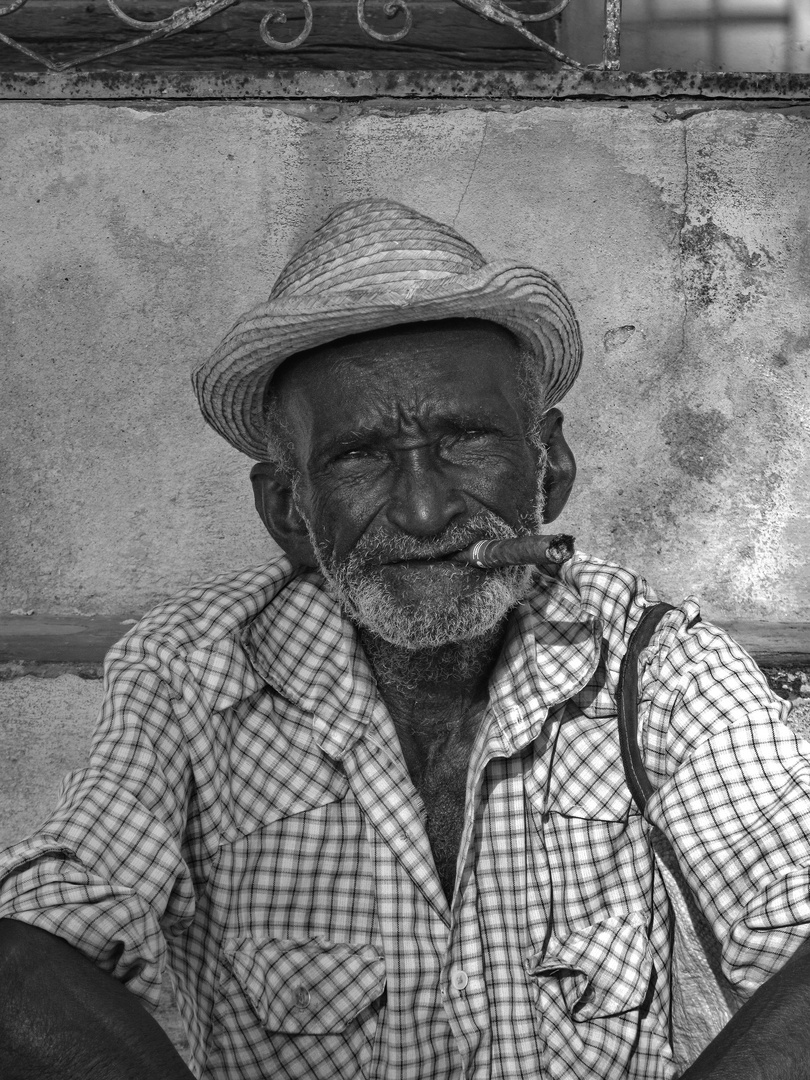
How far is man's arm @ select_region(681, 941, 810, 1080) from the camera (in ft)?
5.59

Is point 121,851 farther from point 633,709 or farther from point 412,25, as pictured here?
point 412,25

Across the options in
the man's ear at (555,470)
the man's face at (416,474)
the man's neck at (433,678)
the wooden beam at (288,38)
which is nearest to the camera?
the man's face at (416,474)

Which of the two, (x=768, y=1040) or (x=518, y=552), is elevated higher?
(x=518, y=552)

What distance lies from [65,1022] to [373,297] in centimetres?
134

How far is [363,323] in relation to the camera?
2.27 meters

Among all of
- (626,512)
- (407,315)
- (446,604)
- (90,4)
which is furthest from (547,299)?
(90,4)

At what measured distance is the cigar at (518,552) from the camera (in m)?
1.96

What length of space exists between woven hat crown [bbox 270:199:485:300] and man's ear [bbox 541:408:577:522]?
39 centimetres

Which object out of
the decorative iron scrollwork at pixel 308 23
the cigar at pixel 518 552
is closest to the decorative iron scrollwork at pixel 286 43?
the decorative iron scrollwork at pixel 308 23

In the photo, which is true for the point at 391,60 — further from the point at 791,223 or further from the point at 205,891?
the point at 205,891

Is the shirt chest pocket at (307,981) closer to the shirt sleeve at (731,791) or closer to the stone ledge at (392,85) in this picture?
the shirt sleeve at (731,791)

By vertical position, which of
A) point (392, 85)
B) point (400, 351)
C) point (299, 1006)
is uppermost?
point (392, 85)

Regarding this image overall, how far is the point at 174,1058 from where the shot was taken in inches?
69.7

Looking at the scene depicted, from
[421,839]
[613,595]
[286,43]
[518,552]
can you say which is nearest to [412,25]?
[286,43]
